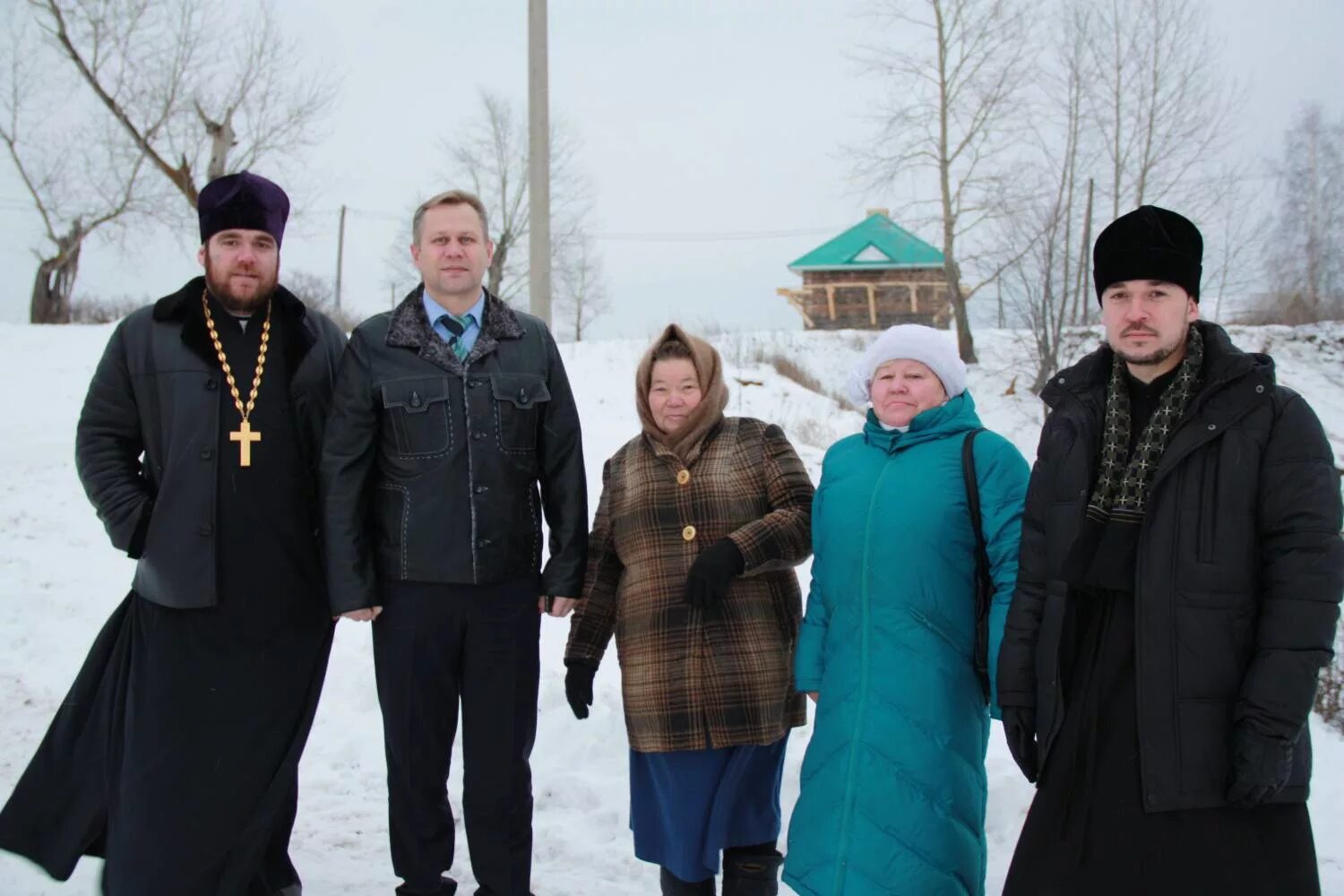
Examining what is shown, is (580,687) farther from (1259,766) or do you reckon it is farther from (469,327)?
(1259,766)

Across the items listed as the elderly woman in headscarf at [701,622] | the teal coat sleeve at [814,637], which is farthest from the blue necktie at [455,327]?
the teal coat sleeve at [814,637]

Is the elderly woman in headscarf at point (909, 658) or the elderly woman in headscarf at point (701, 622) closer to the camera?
the elderly woman in headscarf at point (909, 658)

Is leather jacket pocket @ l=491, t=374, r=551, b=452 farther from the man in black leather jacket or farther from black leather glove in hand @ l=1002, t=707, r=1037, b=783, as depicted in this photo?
black leather glove in hand @ l=1002, t=707, r=1037, b=783

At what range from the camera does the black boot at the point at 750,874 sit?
3.07 m

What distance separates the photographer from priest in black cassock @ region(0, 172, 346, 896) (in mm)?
3012

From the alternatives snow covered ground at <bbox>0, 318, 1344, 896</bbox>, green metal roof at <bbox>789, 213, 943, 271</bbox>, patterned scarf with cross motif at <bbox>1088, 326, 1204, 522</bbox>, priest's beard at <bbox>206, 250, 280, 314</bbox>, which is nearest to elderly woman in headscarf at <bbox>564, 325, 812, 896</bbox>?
snow covered ground at <bbox>0, 318, 1344, 896</bbox>

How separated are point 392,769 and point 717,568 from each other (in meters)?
1.21

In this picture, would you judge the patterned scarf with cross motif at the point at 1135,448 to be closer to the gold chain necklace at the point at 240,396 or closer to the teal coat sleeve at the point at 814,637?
the teal coat sleeve at the point at 814,637

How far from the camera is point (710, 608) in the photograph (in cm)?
307

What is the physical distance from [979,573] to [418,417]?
5.49 ft

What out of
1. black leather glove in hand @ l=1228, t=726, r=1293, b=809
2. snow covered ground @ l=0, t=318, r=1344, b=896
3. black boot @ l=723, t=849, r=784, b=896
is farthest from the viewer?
snow covered ground @ l=0, t=318, r=1344, b=896

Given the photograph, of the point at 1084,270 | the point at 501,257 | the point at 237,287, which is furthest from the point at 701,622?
the point at 501,257

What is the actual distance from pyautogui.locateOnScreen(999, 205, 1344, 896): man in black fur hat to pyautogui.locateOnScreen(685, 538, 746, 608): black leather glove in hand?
78 centimetres

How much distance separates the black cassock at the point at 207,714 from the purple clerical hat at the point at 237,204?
26 centimetres
